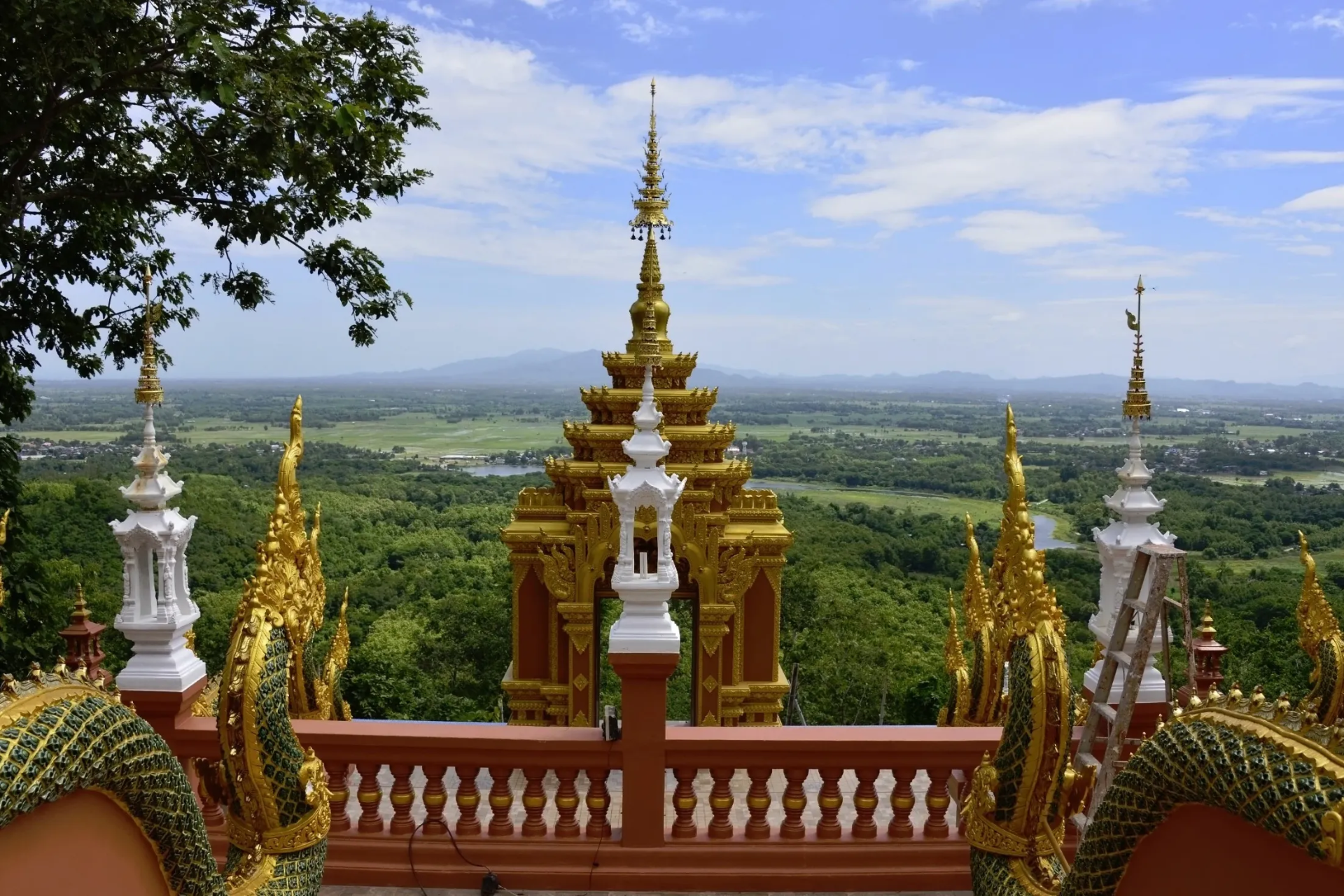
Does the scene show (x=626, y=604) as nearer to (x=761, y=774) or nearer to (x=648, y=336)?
(x=761, y=774)

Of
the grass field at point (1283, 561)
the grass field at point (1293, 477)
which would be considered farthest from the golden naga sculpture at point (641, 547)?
the grass field at point (1293, 477)

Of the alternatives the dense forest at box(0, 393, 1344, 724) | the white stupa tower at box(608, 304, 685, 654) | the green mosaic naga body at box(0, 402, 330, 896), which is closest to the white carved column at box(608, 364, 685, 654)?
the white stupa tower at box(608, 304, 685, 654)

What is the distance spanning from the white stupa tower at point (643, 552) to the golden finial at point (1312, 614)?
593cm

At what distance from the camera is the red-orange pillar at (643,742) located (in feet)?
16.7

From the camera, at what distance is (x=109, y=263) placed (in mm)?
9453

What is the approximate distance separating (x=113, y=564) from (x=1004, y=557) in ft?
85.5

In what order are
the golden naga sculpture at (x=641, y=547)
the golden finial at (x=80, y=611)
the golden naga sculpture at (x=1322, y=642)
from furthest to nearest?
the golden naga sculpture at (x=641, y=547) < the golden naga sculpture at (x=1322, y=642) < the golden finial at (x=80, y=611)

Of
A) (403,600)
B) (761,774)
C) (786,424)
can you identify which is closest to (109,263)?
(761,774)

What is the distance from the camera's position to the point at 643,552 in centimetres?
554

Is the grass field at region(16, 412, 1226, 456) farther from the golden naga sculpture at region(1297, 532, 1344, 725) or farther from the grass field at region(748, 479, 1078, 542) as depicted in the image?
the golden naga sculpture at region(1297, 532, 1344, 725)

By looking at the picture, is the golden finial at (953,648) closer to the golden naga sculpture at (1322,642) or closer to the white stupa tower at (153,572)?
the golden naga sculpture at (1322,642)

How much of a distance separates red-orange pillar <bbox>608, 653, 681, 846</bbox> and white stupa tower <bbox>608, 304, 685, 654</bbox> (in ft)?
0.27

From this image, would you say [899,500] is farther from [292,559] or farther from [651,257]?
[292,559]

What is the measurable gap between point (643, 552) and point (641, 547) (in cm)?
541
